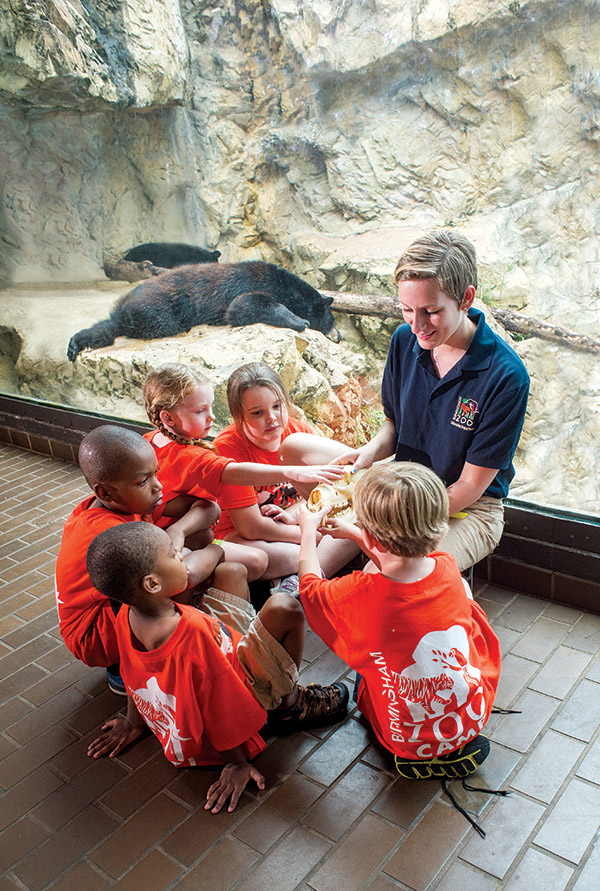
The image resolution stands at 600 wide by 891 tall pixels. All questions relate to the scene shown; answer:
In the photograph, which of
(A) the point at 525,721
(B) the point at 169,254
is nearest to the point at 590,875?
(A) the point at 525,721

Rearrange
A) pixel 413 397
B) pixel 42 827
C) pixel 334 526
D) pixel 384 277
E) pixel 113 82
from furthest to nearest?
pixel 113 82, pixel 384 277, pixel 413 397, pixel 334 526, pixel 42 827

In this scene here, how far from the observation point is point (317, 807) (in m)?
1.84

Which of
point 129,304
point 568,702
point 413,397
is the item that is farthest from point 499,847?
point 129,304

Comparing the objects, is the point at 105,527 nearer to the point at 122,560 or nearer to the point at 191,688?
the point at 122,560

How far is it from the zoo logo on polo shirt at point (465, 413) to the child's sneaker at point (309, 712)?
98cm

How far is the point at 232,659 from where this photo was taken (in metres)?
1.92

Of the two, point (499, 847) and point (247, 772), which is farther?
point (247, 772)

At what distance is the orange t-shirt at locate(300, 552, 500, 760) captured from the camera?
169cm

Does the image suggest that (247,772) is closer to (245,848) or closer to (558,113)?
(245,848)

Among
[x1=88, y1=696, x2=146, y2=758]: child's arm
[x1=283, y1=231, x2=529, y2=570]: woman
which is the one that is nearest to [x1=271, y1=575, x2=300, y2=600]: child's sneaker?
[x1=283, y1=231, x2=529, y2=570]: woman

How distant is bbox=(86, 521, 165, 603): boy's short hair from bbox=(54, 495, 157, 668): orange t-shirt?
14.1 inches

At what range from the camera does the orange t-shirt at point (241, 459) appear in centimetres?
247

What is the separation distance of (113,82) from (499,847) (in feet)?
14.2

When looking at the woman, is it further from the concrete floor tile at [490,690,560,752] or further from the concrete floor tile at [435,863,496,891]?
the concrete floor tile at [435,863,496,891]
